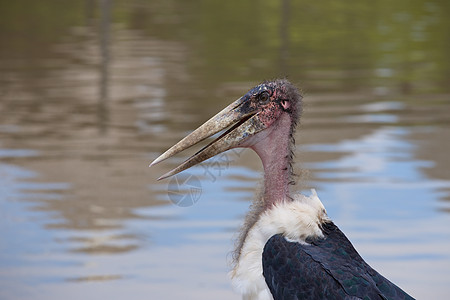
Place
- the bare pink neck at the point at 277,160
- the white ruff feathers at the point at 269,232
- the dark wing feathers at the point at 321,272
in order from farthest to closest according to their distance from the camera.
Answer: the bare pink neck at the point at 277,160
the white ruff feathers at the point at 269,232
the dark wing feathers at the point at 321,272

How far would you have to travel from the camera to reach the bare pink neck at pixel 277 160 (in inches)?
148

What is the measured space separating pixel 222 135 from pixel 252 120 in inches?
5.3

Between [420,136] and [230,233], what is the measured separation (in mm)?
3718

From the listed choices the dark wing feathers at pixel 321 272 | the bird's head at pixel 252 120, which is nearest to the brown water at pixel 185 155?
the bird's head at pixel 252 120

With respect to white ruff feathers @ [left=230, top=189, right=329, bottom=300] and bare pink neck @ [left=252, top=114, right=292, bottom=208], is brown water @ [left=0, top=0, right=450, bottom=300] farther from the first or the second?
white ruff feathers @ [left=230, top=189, right=329, bottom=300]

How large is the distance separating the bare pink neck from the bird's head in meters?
0.02

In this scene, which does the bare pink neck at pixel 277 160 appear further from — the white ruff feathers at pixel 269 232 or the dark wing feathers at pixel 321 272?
the dark wing feathers at pixel 321 272

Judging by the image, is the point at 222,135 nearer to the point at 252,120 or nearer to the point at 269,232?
the point at 252,120

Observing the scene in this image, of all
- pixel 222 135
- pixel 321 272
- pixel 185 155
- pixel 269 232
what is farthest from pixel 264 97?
pixel 185 155

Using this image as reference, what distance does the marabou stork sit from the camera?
3326mm

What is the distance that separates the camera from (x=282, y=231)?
11.7 feet

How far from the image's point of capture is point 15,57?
606 inches

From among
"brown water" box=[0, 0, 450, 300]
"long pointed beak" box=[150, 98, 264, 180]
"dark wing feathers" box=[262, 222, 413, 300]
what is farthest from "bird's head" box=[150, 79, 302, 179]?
"dark wing feathers" box=[262, 222, 413, 300]

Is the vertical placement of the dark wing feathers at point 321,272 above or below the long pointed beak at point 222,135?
below
